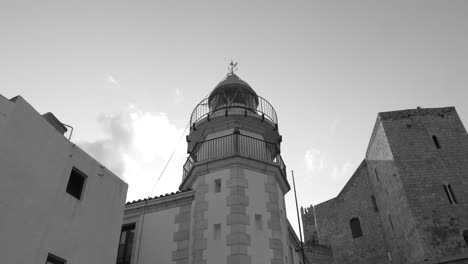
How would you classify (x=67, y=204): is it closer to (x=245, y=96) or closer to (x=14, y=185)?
(x=14, y=185)

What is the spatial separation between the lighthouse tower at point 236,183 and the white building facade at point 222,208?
30 mm

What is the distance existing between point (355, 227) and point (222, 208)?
24.1m

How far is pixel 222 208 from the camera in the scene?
1280 cm

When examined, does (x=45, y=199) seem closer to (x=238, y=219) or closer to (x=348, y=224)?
(x=238, y=219)

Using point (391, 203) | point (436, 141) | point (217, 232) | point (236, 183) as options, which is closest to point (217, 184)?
point (236, 183)

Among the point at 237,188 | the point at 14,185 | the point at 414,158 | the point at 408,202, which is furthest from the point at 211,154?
the point at 414,158

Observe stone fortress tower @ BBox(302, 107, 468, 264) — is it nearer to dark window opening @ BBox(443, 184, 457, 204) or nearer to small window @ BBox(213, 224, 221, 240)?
dark window opening @ BBox(443, 184, 457, 204)

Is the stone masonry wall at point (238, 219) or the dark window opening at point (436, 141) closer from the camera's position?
the stone masonry wall at point (238, 219)

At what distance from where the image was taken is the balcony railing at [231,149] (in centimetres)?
1468

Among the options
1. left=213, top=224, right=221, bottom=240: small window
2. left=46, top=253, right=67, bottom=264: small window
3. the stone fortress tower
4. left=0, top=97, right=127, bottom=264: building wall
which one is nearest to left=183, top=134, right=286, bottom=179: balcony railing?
left=213, top=224, right=221, bottom=240: small window

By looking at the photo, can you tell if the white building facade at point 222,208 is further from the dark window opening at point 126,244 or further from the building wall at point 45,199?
the building wall at point 45,199

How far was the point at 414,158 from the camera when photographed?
86.4 feet

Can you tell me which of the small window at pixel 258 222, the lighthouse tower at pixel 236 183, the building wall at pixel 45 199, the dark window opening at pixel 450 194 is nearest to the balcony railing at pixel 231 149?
the lighthouse tower at pixel 236 183

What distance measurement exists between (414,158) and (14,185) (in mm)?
24830
